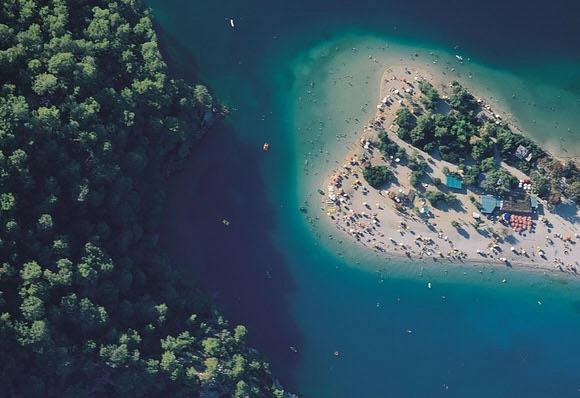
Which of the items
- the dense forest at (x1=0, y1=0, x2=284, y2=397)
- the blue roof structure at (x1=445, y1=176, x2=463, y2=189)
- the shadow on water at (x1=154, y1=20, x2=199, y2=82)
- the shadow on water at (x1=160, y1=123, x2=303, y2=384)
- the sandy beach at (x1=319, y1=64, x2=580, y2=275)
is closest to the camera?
the dense forest at (x1=0, y1=0, x2=284, y2=397)

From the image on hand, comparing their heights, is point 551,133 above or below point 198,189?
above

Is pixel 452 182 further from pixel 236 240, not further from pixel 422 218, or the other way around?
pixel 236 240

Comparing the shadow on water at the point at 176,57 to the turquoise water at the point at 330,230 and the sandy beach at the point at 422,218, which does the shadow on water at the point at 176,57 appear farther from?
the sandy beach at the point at 422,218

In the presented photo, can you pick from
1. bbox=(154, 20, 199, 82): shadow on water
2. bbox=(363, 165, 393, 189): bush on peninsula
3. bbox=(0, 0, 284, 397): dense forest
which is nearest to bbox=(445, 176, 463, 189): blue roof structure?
bbox=(363, 165, 393, 189): bush on peninsula

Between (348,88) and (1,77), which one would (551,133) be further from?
(1,77)

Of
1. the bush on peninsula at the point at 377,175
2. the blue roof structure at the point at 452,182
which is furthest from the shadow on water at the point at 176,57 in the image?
Result: the blue roof structure at the point at 452,182

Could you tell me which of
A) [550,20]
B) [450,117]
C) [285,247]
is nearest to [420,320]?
[285,247]

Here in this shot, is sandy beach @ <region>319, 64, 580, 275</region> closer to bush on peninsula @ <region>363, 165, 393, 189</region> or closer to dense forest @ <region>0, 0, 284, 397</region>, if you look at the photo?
bush on peninsula @ <region>363, 165, 393, 189</region>
